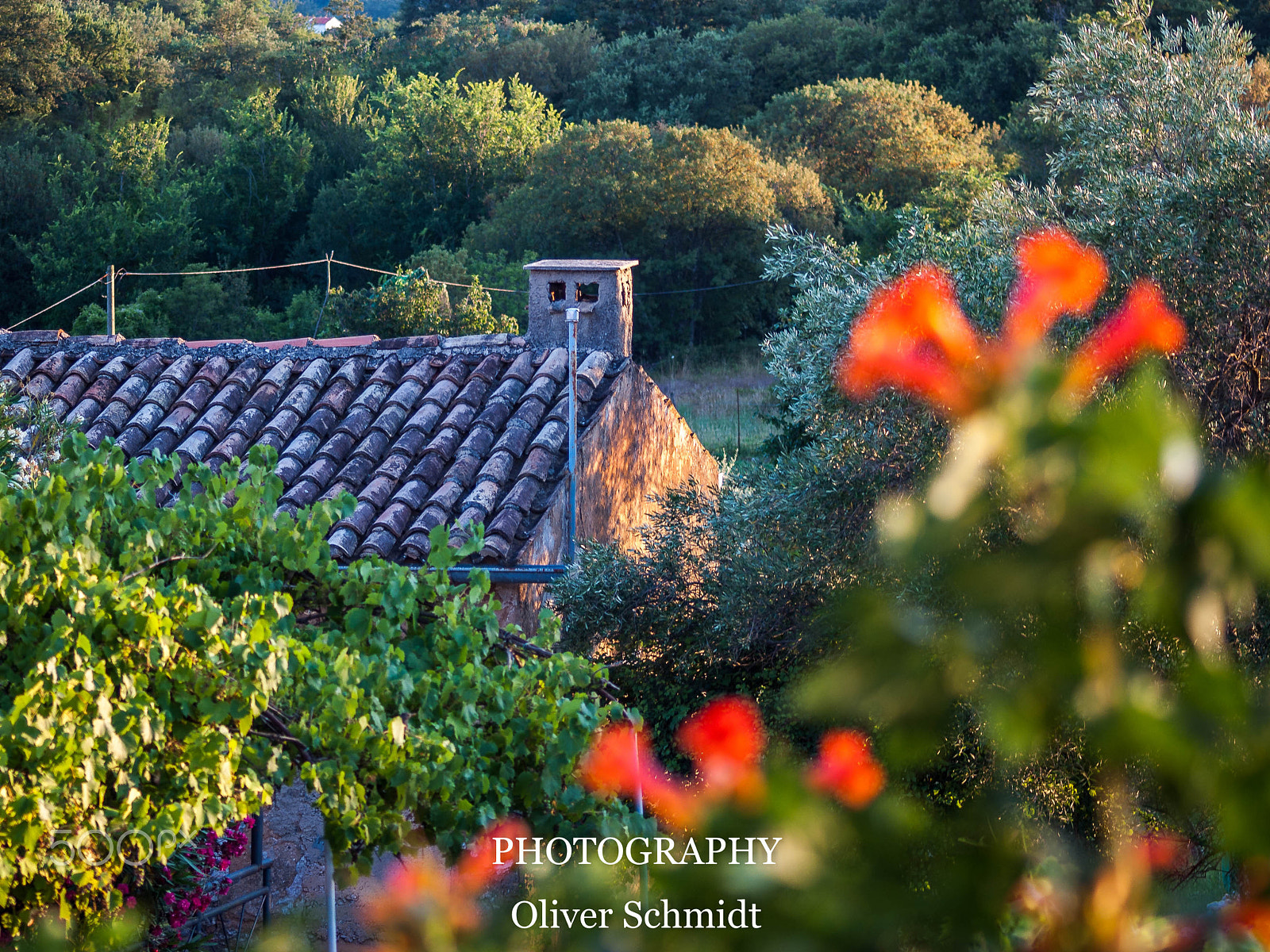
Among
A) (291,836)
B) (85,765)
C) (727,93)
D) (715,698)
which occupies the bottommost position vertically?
(291,836)

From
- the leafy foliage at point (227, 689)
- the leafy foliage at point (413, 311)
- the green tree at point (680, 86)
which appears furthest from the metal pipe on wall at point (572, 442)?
the green tree at point (680, 86)

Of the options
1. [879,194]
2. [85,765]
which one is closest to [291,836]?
[85,765]

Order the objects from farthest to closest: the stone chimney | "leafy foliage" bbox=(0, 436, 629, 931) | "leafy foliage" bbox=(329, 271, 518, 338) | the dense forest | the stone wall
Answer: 1. the dense forest
2. "leafy foliage" bbox=(329, 271, 518, 338)
3. the stone chimney
4. the stone wall
5. "leafy foliage" bbox=(0, 436, 629, 931)

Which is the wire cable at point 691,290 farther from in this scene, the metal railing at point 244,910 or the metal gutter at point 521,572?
the metal railing at point 244,910

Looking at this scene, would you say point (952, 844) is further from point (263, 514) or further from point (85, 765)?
point (263, 514)

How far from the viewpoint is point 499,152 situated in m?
35.0

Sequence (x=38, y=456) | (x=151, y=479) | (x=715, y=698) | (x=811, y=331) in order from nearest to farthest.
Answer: (x=151, y=479) < (x=38, y=456) < (x=811, y=331) < (x=715, y=698)

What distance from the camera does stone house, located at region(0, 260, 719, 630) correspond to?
829 cm

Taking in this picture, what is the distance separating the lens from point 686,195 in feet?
96.0

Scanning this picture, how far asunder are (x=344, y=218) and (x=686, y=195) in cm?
1132

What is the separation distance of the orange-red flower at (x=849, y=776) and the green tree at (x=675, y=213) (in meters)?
28.9

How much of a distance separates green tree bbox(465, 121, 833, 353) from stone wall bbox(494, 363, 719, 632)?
19109 millimetres

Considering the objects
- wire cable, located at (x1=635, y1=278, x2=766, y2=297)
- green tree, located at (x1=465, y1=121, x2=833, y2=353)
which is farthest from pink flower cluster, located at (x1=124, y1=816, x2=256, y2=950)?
green tree, located at (x1=465, y1=121, x2=833, y2=353)

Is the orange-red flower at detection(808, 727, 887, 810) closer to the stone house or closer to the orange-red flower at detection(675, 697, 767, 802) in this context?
the orange-red flower at detection(675, 697, 767, 802)
